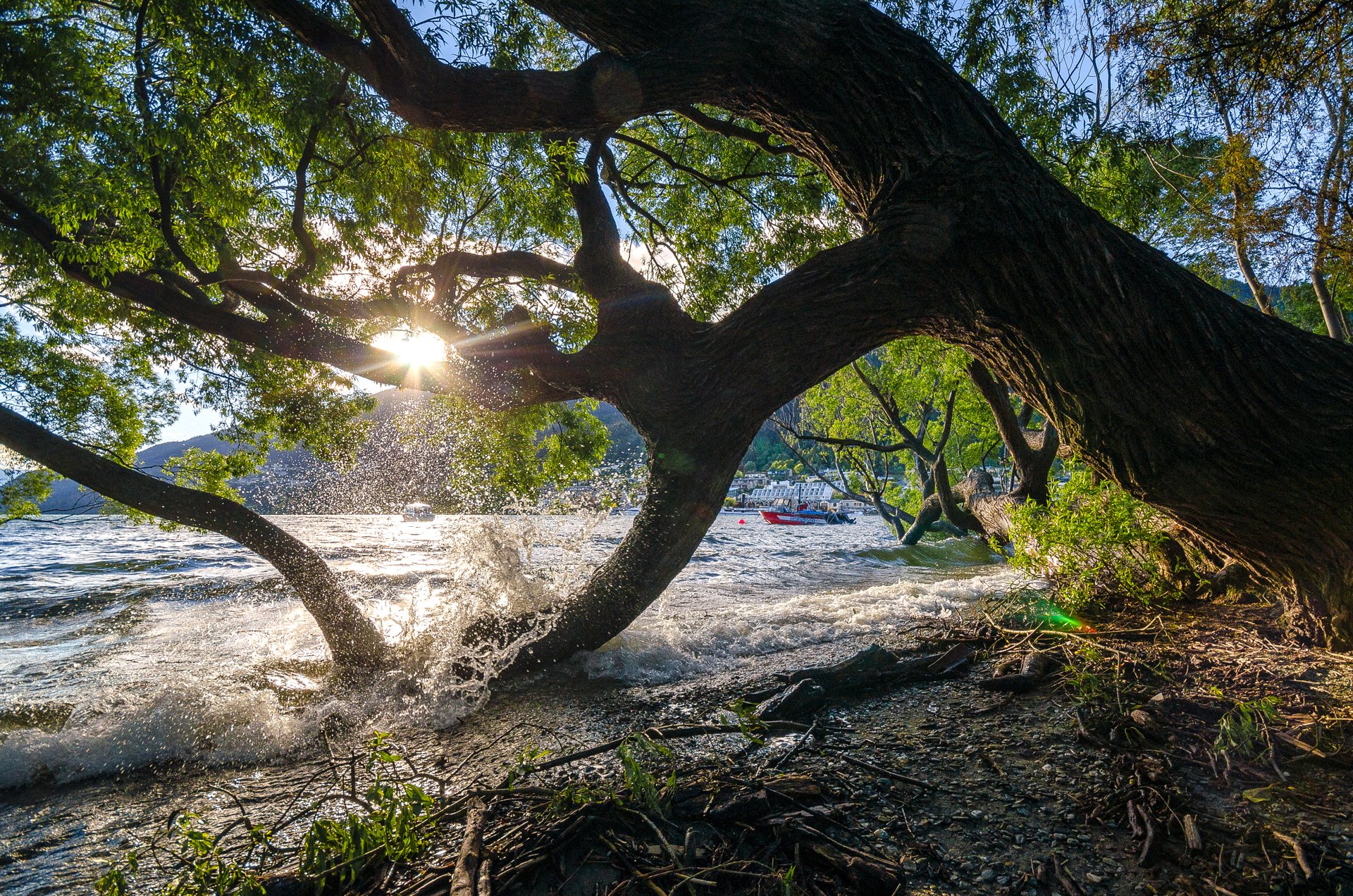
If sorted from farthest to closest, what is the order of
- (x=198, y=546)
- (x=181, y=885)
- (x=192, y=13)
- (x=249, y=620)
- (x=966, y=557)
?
A: 1. (x=198, y=546)
2. (x=966, y=557)
3. (x=249, y=620)
4. (x=192, y=13)
5. (x=181, y=885)

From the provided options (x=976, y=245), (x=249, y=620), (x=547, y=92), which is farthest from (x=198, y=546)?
(x=976, y=245)

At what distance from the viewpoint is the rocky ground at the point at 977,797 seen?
6.54ft

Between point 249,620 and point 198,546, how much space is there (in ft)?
55.7

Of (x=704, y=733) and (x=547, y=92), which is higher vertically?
(x=547, y=92)

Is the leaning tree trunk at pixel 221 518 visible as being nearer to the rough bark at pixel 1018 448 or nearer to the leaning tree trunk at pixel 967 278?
the leaning tree trunk at pixel 967 278

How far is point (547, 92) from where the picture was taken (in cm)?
388

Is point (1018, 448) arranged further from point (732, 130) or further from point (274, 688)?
point (274, 688)

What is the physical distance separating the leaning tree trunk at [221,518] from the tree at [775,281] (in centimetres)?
145

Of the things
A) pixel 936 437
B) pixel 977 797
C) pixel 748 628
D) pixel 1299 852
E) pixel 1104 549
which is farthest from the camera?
pixel 936 437

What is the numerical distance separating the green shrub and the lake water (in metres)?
2.16

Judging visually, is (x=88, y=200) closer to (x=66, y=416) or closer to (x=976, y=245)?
(x=976, y=245)

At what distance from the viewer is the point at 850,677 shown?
13.8ft

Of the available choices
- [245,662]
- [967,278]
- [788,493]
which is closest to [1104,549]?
[967,278]

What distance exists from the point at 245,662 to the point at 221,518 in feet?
8.12
